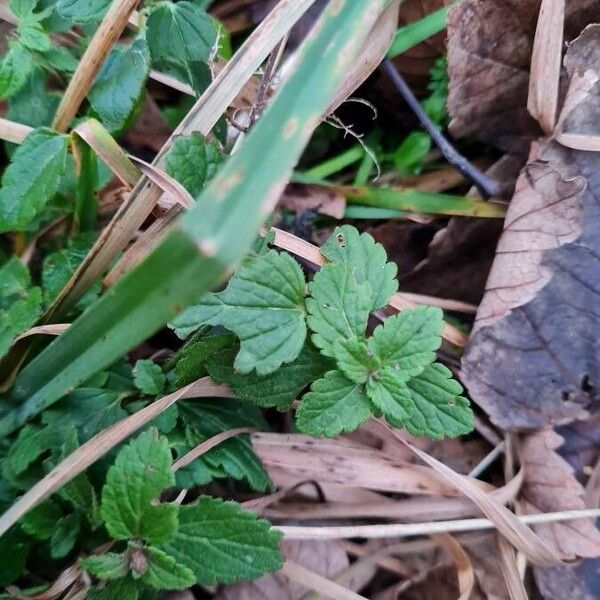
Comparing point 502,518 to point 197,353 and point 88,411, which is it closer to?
point 197,353

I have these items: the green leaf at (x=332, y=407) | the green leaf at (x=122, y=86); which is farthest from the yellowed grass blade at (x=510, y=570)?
the green leaf at (x=122, y=86)

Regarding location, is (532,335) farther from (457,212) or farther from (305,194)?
(305,194)

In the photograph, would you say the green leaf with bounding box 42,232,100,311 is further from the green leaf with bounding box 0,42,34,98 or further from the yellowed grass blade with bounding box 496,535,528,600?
the yellowed grass blade with bounding box 496,535,528,600

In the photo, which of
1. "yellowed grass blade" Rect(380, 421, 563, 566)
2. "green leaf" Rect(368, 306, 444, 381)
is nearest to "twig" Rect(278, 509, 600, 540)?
"yellowed grass blade" Rect(380, 421, 563, 566)

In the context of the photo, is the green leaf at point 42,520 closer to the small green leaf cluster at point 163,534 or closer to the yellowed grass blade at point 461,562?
the small green leaf cluster at point 163,534

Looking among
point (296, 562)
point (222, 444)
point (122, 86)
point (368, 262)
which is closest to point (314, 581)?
point (296, 562)

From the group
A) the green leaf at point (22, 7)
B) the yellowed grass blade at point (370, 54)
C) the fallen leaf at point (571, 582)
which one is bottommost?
the fallen leaf at point (571, 582)

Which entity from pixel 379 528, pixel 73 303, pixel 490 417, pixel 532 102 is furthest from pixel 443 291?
pixel 73 303
